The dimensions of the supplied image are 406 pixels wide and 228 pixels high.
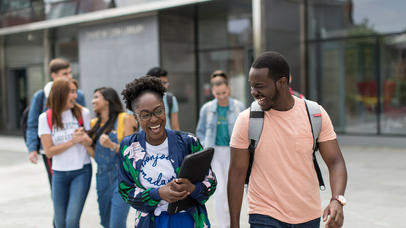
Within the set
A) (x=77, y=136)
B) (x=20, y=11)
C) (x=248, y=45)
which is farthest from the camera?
(x=20, y=11)

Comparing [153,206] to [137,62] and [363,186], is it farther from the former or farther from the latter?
[137,62]

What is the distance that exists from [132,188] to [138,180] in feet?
0.20

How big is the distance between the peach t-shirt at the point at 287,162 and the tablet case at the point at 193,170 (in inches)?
11.4

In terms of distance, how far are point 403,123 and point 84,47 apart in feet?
35.8

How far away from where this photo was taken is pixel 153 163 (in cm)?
267

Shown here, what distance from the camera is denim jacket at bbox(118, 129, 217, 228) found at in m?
2.59

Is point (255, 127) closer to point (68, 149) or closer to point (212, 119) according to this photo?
point (68, 149)

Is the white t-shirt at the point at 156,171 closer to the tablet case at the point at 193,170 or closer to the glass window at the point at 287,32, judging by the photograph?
the tablet case at the point at 193,170

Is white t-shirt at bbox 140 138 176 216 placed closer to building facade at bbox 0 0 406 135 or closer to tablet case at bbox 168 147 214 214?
Answer: tablet case at bbox 168 147 214 214

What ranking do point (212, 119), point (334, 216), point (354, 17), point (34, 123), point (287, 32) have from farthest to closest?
point (354, 17), point (287, 32), point (212, 119), point (34, 123), point (334, 216)

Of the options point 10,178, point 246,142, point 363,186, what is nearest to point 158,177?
point 246,142

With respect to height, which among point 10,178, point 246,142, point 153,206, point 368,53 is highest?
point 368,53

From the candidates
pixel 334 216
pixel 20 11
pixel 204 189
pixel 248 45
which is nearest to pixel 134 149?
pixel 204 189

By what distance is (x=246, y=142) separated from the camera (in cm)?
266
